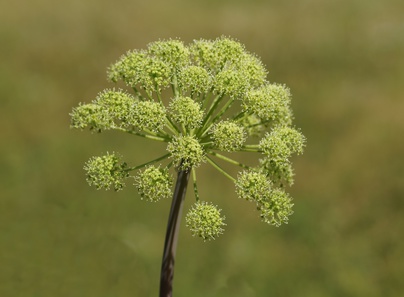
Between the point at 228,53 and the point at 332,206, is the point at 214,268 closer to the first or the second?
the point at 332,206

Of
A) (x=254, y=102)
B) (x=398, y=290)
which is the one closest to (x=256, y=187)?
(x=254, y=102)

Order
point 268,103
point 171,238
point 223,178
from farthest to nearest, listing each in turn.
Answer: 1. point 223,178
2. point 268,103
3. point 171,238

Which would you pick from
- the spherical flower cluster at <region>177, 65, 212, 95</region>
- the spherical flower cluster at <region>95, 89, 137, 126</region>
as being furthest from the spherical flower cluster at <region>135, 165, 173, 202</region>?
the spherical flower cluster at <region>177, 65, 212, 95</region>

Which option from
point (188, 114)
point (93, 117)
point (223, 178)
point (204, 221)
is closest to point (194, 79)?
point (188, 114)

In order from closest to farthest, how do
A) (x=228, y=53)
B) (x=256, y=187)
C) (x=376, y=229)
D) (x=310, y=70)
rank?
(x=256, y=187) → (x=228, y=53) → (x=376, y=229) → (x=310, y=70)

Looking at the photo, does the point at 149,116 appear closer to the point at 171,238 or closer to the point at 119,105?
the point at 119,105
